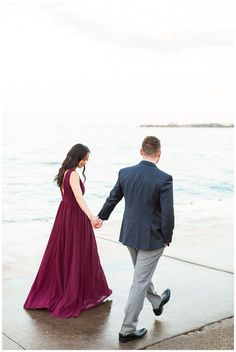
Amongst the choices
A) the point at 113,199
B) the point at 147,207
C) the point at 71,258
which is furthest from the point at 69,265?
the point at 147,207

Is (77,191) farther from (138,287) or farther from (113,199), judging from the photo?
(138,287)

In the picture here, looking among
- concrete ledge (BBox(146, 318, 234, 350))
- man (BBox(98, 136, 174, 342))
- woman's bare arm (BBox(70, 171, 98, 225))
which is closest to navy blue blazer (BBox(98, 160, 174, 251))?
man (BBox(98, 136, 174, 342))

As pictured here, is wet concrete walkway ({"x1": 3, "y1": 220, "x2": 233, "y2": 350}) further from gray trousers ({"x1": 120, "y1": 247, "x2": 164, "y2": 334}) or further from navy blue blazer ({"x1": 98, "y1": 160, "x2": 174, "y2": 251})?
navy blue blazer ({"x1": 98, "y1": 160, "x2": 174, "y2": 251})

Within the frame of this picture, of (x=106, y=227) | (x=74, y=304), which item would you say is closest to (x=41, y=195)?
(x=106, y=227)

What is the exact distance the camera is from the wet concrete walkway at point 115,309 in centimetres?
470

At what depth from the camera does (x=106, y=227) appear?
32.5 feet

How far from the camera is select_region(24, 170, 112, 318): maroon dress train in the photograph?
5.44m

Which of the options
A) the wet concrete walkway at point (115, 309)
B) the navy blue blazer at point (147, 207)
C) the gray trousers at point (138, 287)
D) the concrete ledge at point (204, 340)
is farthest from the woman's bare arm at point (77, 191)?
the concrete ledge at point (204, 340)

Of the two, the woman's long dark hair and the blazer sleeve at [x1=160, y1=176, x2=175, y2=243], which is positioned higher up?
the woman's long dark hair

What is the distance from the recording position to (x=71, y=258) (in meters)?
5.53

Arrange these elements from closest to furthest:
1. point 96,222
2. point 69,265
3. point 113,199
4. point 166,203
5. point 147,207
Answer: point 166,203
point 147,207
point 113,199
point 96,222
point 69,265

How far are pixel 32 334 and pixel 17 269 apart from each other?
2.20 m

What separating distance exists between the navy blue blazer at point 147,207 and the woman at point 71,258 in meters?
0.76

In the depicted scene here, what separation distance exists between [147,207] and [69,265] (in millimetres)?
1314
